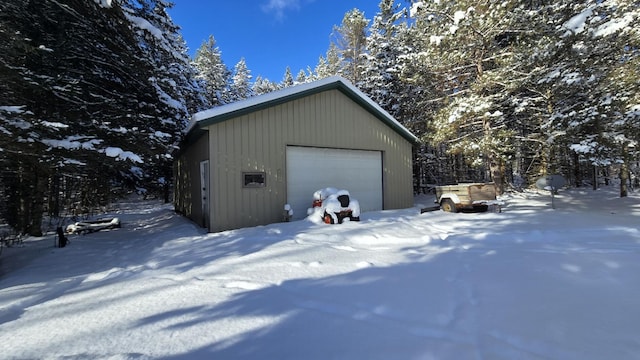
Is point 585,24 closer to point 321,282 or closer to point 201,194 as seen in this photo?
point 321,282

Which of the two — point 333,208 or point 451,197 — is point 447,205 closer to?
point 451,197

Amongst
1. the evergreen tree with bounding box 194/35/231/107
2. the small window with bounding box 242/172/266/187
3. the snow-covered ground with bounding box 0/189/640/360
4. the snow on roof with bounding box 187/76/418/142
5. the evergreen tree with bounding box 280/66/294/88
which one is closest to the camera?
the snow-covered ground with bounding box 0/189/640/360

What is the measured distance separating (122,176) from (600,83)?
57.2 feet

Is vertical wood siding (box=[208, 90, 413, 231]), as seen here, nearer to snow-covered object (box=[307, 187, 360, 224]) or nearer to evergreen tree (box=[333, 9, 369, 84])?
snow-covered object (box=[307, 187, 360, 224])

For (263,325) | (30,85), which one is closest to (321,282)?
(263,325)

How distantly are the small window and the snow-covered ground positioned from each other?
2542mm

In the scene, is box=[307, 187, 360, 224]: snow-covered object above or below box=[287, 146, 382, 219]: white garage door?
below

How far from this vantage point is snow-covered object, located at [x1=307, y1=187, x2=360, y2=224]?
7691 millimetres

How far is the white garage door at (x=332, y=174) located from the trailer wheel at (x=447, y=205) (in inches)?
84.2

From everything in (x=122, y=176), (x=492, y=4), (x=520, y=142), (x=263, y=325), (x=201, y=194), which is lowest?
(x=263, y=325)

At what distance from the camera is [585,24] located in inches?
318

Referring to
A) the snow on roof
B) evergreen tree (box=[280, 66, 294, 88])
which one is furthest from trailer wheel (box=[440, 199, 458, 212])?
evergreen tree (box=[280, 66, 294, 88])

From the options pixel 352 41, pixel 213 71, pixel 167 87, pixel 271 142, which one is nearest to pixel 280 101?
pixel 271 142

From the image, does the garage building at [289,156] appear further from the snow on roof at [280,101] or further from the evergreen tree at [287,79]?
the evergreen tree at [287,79]
